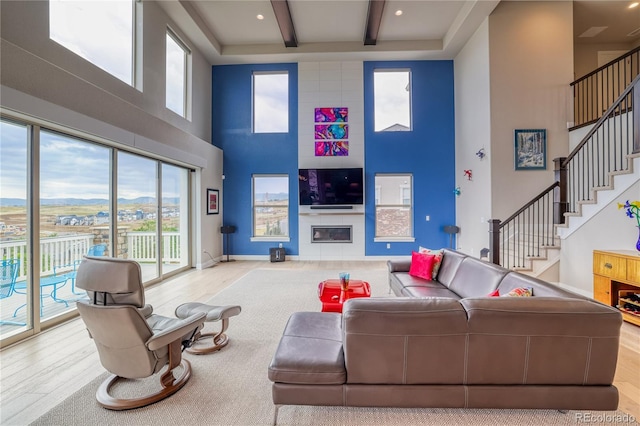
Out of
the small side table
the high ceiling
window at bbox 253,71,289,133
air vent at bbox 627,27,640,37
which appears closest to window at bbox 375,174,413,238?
window at bbox 253,71,289,133

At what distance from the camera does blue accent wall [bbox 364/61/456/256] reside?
7.27 m

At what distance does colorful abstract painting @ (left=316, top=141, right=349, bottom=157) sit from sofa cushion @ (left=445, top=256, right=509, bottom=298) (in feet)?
15.3

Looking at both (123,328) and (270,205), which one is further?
(270,205)

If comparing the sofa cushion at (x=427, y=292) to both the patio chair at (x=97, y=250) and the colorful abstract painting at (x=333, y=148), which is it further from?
the colorful abstract painting at (x=333, y=148)

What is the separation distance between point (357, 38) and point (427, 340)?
7200mm

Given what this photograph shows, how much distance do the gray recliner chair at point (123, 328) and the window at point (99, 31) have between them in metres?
3.28

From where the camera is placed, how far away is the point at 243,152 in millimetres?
7539

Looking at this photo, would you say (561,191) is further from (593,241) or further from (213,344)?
(213,344)

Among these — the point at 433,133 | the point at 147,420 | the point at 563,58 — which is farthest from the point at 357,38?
the point at 147,420

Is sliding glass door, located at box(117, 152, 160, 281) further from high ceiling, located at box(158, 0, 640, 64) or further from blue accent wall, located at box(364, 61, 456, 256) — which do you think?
blue accent wall, located at box(364, 61, 456, 256)

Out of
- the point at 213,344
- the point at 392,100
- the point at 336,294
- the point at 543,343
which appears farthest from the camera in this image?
the point at 392,100

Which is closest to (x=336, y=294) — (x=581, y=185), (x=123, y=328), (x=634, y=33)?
(x=123, y=328)

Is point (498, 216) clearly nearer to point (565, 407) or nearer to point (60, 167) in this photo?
point (565, 407)

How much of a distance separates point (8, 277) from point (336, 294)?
138 inches
